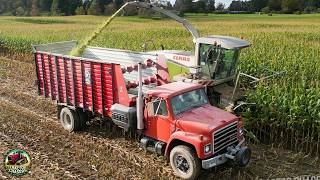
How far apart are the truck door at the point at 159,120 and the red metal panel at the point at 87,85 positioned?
7.71ft

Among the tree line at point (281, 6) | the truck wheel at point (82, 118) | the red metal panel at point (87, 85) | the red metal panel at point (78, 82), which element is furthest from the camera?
the tree line at point (281, 6)

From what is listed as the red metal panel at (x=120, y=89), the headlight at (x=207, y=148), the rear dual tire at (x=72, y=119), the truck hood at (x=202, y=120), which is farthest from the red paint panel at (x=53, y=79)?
the headlight at (x=207, y=148)

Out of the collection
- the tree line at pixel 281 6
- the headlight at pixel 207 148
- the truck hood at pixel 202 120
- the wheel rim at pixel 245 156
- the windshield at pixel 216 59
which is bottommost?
the wheel rim at pixel 245 156

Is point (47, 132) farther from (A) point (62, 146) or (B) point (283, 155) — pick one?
(B) point (283, 155)

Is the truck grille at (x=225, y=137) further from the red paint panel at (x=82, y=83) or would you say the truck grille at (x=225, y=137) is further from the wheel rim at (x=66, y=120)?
the wheel rim at (x=66, y=120)

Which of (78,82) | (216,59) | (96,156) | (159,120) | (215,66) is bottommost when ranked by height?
(96,156)

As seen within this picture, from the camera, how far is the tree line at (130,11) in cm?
7538

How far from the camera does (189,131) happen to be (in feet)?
27.0

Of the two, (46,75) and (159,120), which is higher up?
(46,75)

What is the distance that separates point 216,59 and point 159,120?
3868 millimetres

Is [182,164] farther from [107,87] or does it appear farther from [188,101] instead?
[107,87]

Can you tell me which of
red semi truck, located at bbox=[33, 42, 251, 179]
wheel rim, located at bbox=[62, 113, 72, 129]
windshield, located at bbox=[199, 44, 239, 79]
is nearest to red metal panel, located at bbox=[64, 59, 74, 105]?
red semi truck, located at bbox=[33, 42, 251, 179]

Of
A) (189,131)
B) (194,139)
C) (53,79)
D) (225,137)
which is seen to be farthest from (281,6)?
(194,139)

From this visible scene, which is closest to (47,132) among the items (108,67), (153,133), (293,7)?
(108,67)
